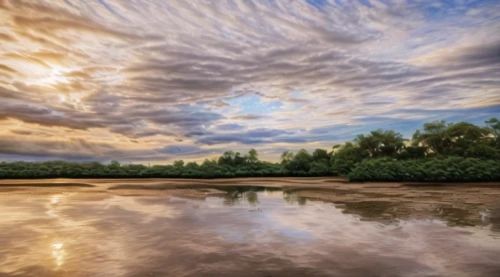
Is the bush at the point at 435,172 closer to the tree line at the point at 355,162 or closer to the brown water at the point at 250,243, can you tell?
the tree line at the point at 355,162

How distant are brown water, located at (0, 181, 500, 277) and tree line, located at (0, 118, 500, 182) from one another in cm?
3332

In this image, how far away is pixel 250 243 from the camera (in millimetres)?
10398

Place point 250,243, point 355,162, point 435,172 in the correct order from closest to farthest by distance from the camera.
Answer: point 250,243, point 435,172, point 355,162

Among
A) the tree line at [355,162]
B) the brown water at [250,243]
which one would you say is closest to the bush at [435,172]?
the tree line at [355,162]

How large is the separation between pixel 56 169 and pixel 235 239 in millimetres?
57901

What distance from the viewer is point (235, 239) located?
431 inches

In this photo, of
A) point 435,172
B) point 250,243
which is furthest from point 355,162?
point 250,243

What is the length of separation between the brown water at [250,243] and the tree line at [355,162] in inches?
1312

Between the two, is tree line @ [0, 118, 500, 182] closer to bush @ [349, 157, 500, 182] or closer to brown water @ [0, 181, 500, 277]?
bush @ [349, 157, 500, 182]

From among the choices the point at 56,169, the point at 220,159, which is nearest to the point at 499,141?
the point at 220,159

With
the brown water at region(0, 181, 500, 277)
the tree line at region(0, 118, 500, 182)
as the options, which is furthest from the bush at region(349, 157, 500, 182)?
the brown water at region(0, 181, 500, 277)

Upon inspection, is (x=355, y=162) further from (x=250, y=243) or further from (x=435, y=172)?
(x=250, y=243)

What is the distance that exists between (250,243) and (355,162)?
2116 inches

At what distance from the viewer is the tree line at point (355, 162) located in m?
50.7
